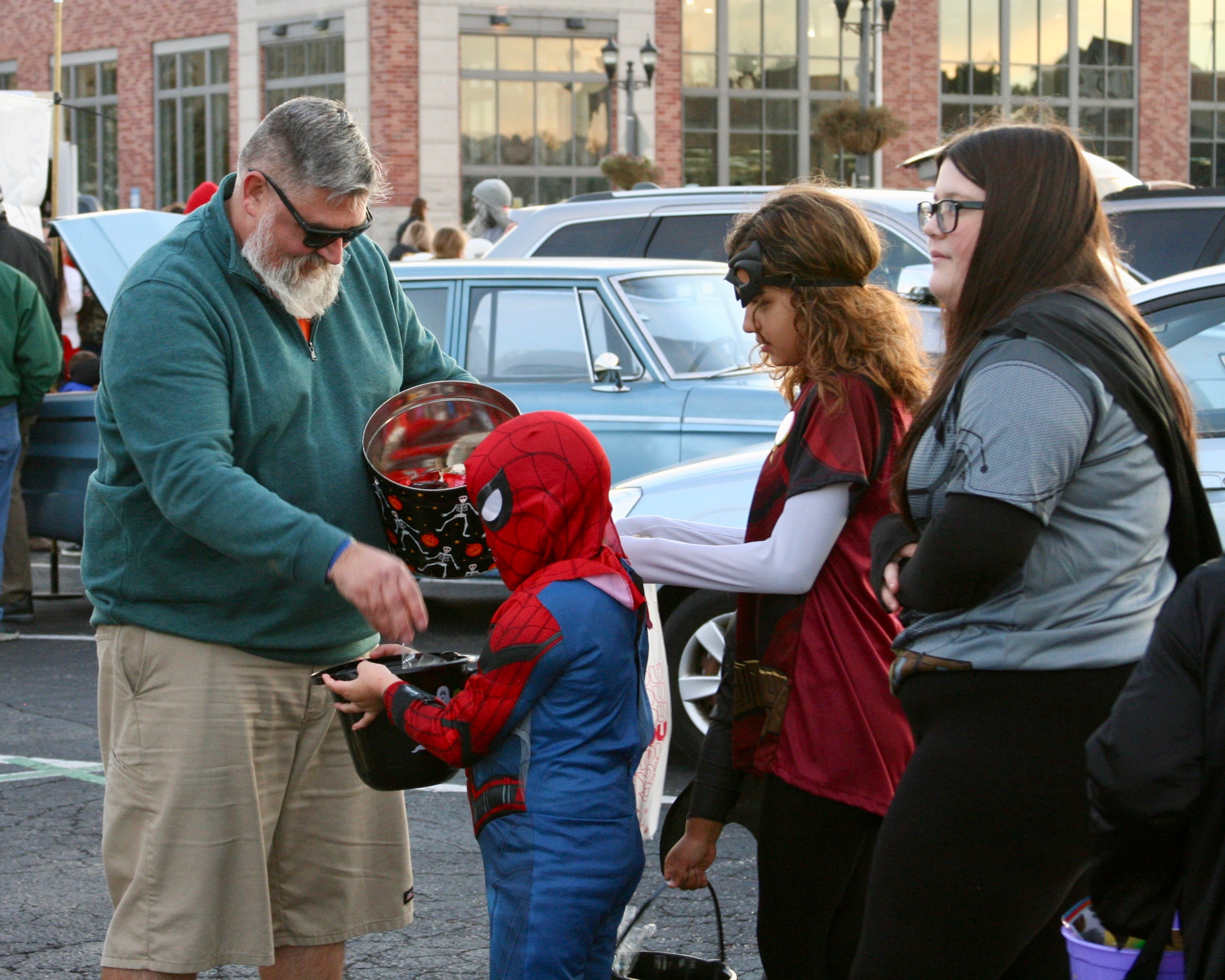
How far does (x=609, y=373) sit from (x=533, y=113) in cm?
2577

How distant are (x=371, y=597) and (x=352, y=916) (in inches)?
36.6

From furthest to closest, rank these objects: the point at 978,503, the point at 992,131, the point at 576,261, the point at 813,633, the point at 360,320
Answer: the point at 576,261
the point at 360,320
the point at 813,633
the point at 992,131
the point at 978,503

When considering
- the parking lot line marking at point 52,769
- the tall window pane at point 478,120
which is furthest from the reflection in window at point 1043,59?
the parking lot line marking at point 52,769

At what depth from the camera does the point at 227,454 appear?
2.63m

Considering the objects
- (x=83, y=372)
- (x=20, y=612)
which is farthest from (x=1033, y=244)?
(x=83, y=372)

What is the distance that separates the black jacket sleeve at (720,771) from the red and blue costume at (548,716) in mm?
353

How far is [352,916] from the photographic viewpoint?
10.1ft

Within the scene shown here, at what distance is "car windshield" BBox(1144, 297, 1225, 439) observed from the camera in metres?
5.23

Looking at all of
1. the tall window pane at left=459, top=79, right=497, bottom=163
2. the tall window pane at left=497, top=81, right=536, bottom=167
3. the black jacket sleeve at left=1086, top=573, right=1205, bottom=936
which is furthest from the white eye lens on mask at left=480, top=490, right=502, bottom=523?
the tall window pane at left=497, top=81, right=536, bottom=167

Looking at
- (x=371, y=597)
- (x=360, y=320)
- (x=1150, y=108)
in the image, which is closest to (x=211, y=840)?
(x=371, y=597)

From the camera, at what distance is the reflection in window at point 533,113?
32.0 m

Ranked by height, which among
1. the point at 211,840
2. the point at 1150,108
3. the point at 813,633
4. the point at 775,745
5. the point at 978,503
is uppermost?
the point at 1150,108

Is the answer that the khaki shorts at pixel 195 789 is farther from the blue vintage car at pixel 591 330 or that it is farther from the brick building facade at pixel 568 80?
the brick building facade at pixel 568 80

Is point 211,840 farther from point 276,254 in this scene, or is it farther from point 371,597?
point 276,254
